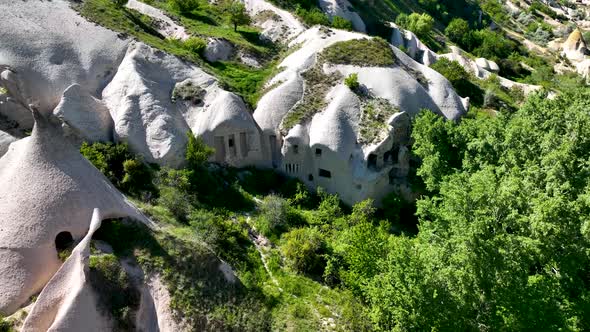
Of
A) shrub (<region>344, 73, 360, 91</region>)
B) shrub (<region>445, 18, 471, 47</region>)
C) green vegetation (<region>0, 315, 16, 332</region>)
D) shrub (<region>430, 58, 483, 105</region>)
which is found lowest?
shrub (<region>445, 18, 471, 47</region>)

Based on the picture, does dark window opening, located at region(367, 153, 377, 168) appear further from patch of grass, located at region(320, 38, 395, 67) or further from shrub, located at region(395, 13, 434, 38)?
shrub, located at region(395, 13, 434, 38)

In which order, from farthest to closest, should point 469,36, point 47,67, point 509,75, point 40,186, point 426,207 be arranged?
point 469,36, point 509,75, point 47,67, point 426,207, point 40,186

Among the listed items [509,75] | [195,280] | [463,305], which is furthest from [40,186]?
[509,75]

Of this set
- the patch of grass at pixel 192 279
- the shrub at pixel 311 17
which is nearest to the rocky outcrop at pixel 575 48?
the shrub at pixel 311 17

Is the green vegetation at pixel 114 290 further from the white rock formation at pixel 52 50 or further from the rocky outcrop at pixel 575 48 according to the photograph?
the rocky outcrop at pixel 575 48

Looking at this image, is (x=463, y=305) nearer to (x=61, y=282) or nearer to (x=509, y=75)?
(x=61, y=282)

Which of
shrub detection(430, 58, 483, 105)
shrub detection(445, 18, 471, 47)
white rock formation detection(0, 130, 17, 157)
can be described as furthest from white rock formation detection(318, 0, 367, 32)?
white rock formation detection(0, 130, 17, 157)
